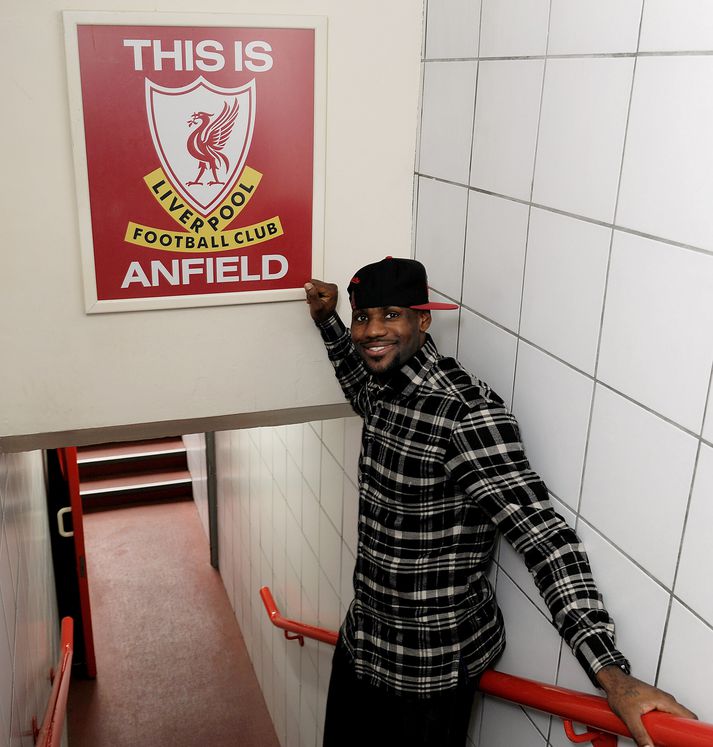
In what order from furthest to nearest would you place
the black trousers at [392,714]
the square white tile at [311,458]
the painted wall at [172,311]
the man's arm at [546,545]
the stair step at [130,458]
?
the stair step at [130,458] < the square white tile at [311,458] < the black trousers at [392,714] < the painted wall at [172,311] < the man's arm at [546,545]

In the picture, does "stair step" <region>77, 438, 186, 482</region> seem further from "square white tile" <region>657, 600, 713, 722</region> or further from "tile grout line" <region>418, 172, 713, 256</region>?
"square white tile" <region>657, 600, 713, 722</region>

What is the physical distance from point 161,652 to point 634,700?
3.96 metres

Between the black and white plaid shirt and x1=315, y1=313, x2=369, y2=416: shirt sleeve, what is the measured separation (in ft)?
0.48

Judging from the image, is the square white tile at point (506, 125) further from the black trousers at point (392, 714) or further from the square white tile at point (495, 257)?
the black trousers at point (392, 714)

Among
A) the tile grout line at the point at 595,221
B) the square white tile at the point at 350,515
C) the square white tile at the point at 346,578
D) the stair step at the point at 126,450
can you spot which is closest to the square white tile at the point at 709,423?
the tile grout line at the point at 595,221

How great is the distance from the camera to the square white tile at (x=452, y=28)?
1.71m

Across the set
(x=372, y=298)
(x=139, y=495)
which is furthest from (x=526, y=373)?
(x=139, y=495)

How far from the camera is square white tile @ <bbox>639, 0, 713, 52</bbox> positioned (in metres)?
1.09

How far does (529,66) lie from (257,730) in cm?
373

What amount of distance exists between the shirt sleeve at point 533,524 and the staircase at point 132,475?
5223 mm

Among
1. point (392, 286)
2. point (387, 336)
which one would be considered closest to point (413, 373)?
point (387, 336)

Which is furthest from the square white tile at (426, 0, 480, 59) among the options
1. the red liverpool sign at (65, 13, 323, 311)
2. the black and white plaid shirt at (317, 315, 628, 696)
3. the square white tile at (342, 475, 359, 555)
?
the square white tile at (342, 475, 359, 555)

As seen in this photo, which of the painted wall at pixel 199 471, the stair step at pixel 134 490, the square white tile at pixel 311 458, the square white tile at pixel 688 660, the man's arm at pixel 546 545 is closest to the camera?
the square white tile at pixel 688 660

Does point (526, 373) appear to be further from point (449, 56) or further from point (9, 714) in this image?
point (9, 714)
